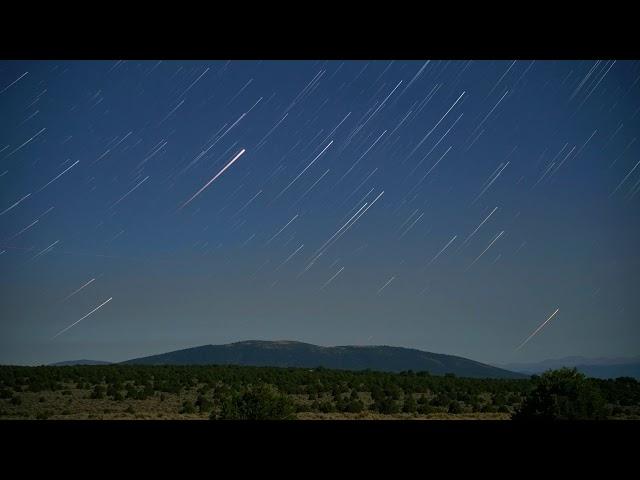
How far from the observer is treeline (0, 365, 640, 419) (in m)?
14.8

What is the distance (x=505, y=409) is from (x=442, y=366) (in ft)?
340

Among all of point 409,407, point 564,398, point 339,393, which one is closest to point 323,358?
point 339,393

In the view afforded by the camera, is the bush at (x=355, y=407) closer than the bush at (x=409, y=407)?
Yes

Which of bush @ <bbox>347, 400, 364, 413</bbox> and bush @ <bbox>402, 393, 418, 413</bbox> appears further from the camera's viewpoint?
bush @ <bbox>402, 393, 418, 413</bbox>

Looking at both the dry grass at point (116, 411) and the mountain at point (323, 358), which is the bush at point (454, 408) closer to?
Result: the dry grass at point (116, 411)

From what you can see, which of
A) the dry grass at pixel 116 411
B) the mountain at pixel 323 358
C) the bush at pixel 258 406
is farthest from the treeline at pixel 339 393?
the mountain at pixel 323 358

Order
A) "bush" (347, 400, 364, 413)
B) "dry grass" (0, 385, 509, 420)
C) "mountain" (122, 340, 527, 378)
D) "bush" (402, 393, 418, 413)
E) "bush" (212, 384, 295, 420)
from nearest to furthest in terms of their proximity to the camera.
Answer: "bush" (212, 384, 295, 420) → "dry grass" (0, 385, 509, 420) → "bush" (347, 400, 364, 413) → "bush" (402, 393, 418, 413) → "mountain" (122, 340, 527, 378)

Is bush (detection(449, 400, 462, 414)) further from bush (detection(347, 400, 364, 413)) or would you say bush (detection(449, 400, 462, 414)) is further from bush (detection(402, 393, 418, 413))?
bush (detection(347, 400, 364, 413))

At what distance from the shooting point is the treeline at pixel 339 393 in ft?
48.7

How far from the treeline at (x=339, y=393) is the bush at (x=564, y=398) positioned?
0.07 feet

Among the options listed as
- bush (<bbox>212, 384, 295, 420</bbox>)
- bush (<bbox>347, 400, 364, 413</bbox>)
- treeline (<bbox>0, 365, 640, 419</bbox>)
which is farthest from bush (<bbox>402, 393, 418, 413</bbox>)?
bush (<bbox>212, 384, 295, 420</bbox>)

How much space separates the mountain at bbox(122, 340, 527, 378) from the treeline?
8566cm
